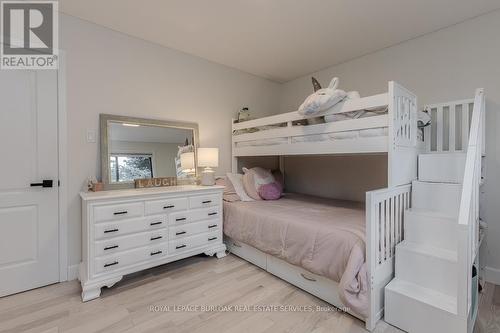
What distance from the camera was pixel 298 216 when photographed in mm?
2170

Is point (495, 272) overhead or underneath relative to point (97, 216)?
underneath

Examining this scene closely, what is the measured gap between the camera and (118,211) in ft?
6.43

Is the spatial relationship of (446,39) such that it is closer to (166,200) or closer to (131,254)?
(166,200)

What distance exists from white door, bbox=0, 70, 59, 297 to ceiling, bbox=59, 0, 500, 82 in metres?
0.79

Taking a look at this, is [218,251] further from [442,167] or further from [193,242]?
[442,167]

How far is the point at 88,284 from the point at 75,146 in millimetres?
1211

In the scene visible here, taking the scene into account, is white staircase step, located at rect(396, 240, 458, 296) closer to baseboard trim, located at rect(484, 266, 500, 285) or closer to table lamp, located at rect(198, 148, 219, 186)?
baseboard trim, located at rect(484, 266, 500, 285)

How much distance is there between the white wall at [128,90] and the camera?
2.18m

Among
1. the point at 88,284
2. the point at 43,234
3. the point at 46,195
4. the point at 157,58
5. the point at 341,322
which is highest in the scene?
the point at 157,58

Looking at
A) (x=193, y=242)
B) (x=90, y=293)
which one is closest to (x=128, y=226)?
(x=90, y=293)

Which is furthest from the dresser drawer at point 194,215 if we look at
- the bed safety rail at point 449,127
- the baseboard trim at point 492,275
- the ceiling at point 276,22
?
the baseboard trim at point 492,275

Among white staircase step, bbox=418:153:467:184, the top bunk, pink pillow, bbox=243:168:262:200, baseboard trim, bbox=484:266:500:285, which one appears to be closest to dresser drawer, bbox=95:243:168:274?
pink pillow, bbox=243:168:262:200

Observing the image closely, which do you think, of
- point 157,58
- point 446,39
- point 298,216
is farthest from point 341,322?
point 157,58

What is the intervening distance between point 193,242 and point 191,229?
14 cm
